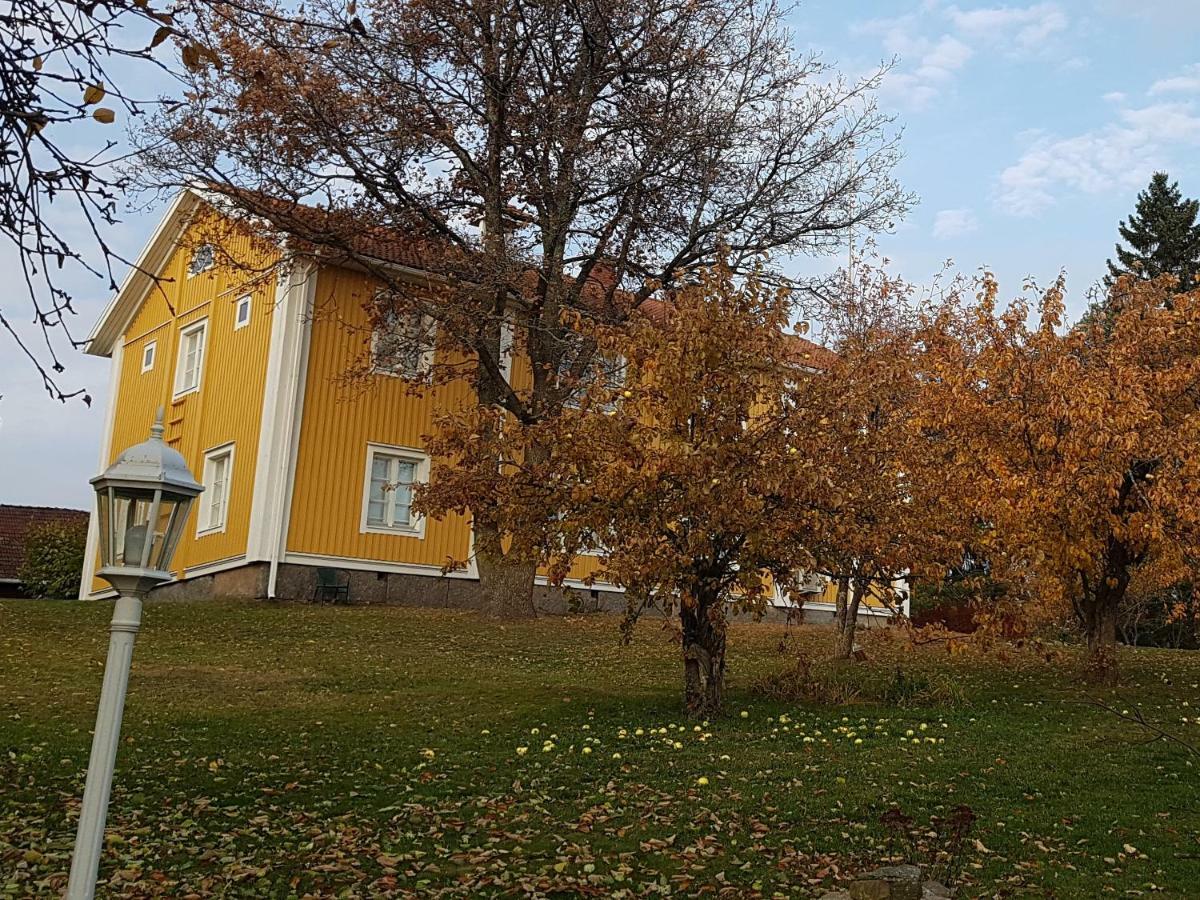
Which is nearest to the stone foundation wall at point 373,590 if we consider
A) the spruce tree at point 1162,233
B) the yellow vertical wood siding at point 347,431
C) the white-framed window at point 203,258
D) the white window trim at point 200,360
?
the yellow vertical wood siding at point 347,431

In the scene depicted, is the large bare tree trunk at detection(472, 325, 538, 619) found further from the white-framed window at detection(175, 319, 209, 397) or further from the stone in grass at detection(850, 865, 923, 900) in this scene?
the stone in grass at detection(850, 865, 923, 900)

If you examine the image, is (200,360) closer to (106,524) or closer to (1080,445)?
(1080,445)

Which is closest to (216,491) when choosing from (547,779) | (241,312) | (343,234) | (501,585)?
(241,312)

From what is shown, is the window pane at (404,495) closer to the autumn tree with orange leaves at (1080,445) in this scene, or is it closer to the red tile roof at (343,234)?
the red tile roof at (343,234)

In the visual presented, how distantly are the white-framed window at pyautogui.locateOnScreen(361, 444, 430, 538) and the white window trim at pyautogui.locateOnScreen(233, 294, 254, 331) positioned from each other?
388 centimetres

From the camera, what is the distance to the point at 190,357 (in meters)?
28.4

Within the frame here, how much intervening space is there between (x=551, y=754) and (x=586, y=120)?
1340 centimetres

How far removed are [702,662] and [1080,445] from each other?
5.20 meters

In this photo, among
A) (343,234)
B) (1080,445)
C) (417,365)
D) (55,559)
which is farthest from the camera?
(55,559)

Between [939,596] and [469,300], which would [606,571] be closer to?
[469,300]

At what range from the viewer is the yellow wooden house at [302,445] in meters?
23.8

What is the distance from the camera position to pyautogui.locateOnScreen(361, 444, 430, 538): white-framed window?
24.9m

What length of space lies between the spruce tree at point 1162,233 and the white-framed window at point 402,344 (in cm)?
2797

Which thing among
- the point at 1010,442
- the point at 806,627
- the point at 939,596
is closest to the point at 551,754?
the point at 1010,442
